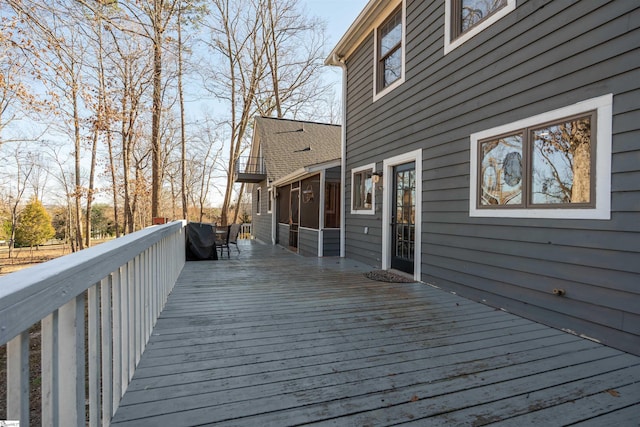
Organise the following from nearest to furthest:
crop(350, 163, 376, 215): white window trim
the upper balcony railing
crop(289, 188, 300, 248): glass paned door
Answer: crop(350, 163, 376, 215): white window trim → crop(289, 188, 300, 248): glass paned door → the upper balcony railing

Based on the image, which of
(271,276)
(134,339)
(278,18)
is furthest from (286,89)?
(134,339)

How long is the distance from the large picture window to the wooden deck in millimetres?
3013

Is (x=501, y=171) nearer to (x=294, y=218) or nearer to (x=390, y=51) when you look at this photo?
(x=390, y=51)

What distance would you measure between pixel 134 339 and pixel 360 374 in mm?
1410

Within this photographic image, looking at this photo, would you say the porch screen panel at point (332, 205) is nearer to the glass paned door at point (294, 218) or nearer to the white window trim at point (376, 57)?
the glass paned door at point (294, 218)

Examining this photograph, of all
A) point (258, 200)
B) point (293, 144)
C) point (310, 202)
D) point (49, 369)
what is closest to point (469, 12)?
point (49, 369)

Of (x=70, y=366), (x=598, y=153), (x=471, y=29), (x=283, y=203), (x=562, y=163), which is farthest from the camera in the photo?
(x=283, y=203)

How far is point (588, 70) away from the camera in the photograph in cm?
269

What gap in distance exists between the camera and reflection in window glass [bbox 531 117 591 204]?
273 cm

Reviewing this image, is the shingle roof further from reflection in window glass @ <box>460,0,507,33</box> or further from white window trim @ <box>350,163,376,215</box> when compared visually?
reflection in window glass @ <box>460,0,507,33</box>

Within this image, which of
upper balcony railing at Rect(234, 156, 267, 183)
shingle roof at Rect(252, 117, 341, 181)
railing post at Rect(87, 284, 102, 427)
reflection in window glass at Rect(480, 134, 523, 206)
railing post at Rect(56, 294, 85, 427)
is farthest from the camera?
upper balcony railing at Rect(234, 156, 267, 183)

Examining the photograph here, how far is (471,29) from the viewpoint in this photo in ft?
12.8

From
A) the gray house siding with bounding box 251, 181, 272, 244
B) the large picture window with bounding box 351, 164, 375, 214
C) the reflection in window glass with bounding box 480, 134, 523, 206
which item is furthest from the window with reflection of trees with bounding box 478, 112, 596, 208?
the gray house siding with bounding box 251, 181, 272, 244

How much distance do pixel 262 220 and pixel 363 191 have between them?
309 inches
